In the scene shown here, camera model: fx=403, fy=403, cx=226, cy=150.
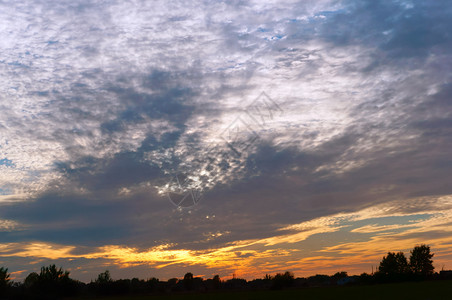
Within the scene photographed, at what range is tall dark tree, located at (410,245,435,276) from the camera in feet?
540

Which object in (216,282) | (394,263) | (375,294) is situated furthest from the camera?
(216,282)

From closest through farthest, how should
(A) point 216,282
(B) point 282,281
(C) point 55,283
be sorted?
1. (C) point 55,283
2. (B) point 282,281
3. (A) point 216,282

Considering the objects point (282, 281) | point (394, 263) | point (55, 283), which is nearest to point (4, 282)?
point (55, 283)

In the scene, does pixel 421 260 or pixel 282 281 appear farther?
pixel 421 260

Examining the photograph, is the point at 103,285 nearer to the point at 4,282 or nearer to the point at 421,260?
the point at 4,282

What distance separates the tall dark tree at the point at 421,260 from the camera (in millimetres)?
164500

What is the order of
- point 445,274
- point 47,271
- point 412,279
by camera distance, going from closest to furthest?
point 47,271 → point 412,279 → point 445,274

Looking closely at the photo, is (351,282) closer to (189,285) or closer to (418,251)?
(418,251)

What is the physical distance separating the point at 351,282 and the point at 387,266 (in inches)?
1142

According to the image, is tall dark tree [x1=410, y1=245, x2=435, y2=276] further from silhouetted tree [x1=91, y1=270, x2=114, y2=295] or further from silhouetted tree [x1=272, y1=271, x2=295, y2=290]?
silhouetted tree [x1=91, y1=270, x2=114, y2=295]

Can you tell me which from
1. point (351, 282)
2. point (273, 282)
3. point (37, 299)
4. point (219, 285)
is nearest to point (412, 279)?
point (351, 282)

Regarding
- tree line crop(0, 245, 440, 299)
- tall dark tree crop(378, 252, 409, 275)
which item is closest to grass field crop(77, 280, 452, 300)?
tree line crop(0, 245, 440, 299)

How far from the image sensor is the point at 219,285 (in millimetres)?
180875

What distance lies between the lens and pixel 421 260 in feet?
544
